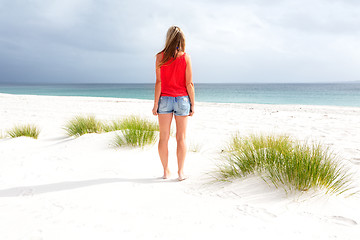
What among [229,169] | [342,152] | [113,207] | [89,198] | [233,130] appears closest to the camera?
[113,207]

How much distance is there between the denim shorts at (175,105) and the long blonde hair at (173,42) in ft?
1.48

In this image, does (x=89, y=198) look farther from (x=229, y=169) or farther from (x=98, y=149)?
(x=98, y=149)

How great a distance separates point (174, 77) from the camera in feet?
9.89

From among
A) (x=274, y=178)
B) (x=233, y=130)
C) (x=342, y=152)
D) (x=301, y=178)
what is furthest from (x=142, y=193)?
(x=233, y=130)

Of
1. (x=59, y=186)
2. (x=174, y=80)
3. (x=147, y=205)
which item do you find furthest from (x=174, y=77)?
(x=59, y=186)

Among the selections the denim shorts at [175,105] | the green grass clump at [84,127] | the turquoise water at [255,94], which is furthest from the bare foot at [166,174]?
the turquoise water at [255,94]

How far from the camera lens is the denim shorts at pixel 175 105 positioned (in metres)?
3.03

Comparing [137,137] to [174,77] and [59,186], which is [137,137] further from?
[174,77]

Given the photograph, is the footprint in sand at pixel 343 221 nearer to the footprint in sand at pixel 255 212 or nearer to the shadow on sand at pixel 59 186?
the footprint in sand at pixel 255 212

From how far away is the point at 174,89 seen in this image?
3016 millimetres

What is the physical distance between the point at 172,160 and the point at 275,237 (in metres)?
2.40

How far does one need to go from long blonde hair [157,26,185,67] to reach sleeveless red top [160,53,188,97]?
0.07 metres

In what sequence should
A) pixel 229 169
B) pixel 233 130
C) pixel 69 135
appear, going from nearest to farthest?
1. pixel 229 169
2. pixel 69 135
3. pixel 233 130

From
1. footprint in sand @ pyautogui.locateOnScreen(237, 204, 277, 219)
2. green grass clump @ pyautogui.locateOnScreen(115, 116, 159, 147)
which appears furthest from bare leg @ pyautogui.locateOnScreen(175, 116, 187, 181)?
green grass clump @ pyautogui.locateOnScreen(115, 116, 159, 147)
